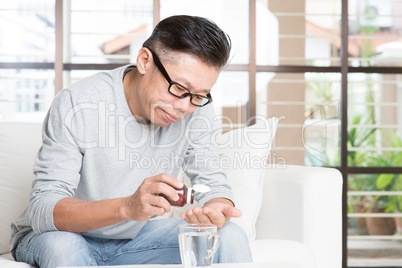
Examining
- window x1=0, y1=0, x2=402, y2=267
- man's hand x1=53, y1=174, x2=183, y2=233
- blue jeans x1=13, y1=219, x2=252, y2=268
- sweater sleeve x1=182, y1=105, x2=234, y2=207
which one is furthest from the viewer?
window x1=0, y1=0, x2=402, y2=267

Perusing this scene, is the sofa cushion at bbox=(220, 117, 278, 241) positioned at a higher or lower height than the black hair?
lower

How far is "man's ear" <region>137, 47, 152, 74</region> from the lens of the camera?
56.8 inches

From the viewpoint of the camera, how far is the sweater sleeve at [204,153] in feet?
5.18

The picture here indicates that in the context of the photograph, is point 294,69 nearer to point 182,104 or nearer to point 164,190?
point 182,104

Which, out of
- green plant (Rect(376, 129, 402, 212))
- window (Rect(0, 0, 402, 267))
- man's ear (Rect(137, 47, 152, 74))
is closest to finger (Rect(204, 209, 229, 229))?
man's ear (Rect(137, 47, 152, 74))

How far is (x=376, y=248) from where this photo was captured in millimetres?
3182

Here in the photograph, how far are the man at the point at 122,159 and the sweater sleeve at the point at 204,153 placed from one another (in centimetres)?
1

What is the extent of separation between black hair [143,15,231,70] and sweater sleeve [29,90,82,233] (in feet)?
1.12

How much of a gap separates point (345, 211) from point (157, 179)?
204 centimetres

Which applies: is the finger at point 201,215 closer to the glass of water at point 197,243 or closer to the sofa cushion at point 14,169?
the glass of water at point 197,243

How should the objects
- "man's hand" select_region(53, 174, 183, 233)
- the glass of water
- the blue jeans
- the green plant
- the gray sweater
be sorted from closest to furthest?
the glass of water, "man's hand" select_region(53, 174, 183, 233), the blue jeans, the gray sweater, the green plant

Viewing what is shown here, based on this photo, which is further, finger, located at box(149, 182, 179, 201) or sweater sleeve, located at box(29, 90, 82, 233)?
sweater sleeve, located at box(29, 90, 82, 233)

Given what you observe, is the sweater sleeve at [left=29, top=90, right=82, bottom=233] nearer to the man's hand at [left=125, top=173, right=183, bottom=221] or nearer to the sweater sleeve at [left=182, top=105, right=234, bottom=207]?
the man's hand at [left=125, top=173, right=183, bottom=221]

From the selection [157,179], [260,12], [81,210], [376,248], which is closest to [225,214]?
[157,179]
